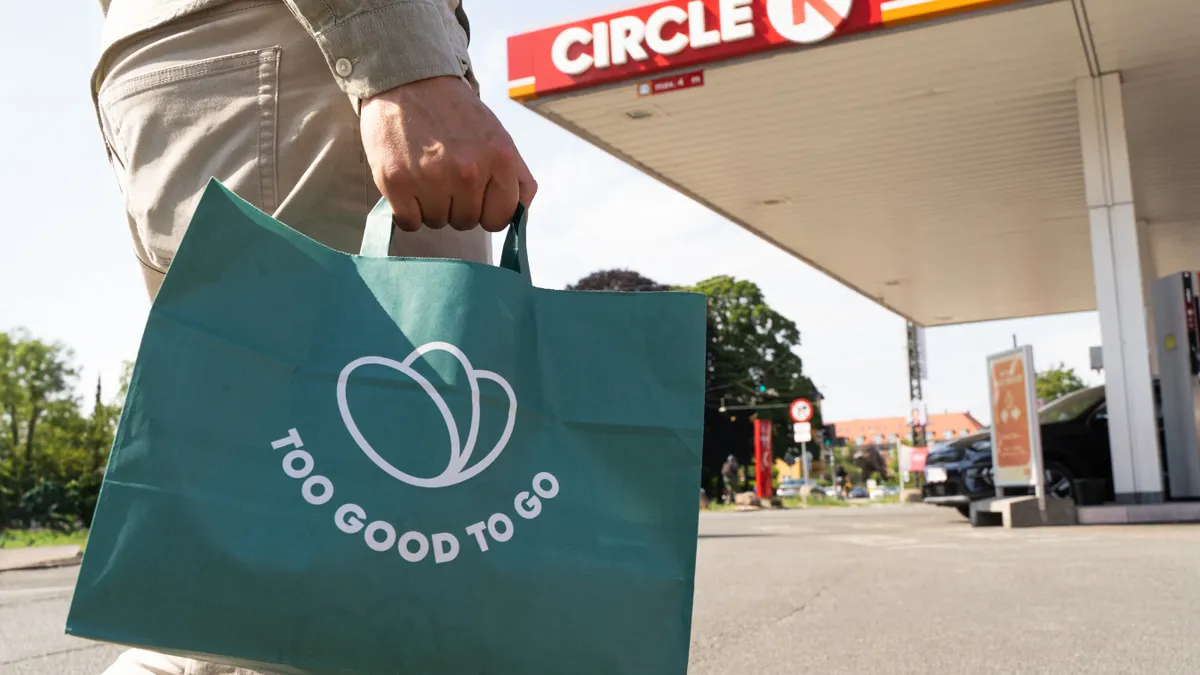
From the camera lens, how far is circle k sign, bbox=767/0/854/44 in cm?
1014

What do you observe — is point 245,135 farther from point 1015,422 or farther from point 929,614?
point 1015,422

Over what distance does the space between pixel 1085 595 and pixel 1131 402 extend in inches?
291

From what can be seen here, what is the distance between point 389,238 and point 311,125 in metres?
0.24

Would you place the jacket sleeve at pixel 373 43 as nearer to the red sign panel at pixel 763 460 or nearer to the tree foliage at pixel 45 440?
the tree foliage at pixel 45 440

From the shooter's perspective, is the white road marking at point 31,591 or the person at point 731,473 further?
the person at point 731,473

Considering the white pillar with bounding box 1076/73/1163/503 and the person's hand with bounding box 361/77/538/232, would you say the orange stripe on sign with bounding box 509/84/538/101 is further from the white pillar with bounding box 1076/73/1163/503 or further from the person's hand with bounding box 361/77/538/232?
the person's hand with bounding box 361/77/538/232

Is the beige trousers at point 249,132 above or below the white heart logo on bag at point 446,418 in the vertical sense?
above

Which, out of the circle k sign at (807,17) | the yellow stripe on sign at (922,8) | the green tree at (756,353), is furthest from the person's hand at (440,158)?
the green tree at (756,353)

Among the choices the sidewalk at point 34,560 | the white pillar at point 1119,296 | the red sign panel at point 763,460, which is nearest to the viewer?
the sidewalk at point 34,560

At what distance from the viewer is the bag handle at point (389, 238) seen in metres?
1.30

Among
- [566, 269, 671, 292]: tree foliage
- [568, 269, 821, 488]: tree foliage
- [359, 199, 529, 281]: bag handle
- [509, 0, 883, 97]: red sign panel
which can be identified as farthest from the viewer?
[568, 269, 821, 488]: tree foliage

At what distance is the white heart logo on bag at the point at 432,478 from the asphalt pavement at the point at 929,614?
1.98m

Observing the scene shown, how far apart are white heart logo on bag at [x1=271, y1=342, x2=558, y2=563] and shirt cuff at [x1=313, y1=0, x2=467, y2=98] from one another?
14.8 inches

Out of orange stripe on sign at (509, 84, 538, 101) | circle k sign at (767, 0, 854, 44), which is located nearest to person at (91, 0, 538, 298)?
circle k sign at (767, 0, 854, 44)
